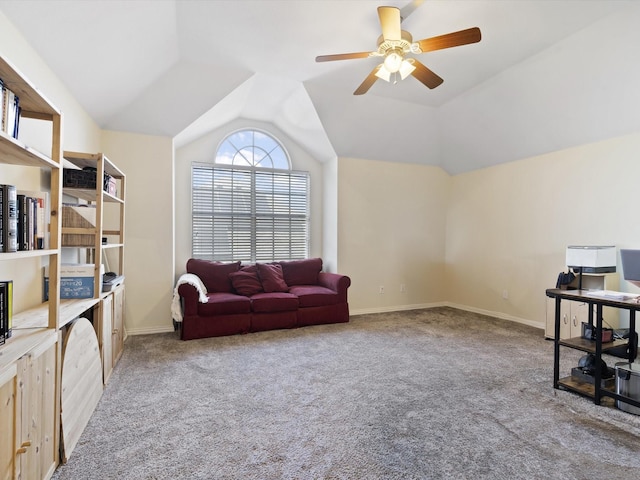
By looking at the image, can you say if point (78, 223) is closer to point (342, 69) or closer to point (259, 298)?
point (259, 298)

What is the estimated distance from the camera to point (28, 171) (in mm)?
2250

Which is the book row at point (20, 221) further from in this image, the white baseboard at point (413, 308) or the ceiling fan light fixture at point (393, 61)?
the white baseboard at point (413, 308)

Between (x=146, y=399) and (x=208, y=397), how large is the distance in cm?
45

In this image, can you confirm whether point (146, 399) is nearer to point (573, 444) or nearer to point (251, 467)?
point (251, 467)

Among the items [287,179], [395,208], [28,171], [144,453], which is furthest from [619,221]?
[28,171]

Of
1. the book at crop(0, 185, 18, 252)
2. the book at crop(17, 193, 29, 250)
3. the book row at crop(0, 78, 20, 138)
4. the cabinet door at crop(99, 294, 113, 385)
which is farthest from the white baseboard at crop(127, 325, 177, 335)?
the book row at crop(0, 78, 20, 138)

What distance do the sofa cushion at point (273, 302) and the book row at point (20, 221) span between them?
2.70 meters

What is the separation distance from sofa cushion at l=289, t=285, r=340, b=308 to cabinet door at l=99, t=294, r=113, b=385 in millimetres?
2214

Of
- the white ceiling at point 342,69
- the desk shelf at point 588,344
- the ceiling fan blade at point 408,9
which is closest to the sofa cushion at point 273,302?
the white ceiling at point 342,69

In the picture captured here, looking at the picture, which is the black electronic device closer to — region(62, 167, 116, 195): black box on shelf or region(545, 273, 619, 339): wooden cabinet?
region(62, 167, 116, 195): black box on shelf

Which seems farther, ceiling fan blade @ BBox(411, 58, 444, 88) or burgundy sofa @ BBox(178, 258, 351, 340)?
burgundy sofa @ BBox(178, 258, 351, 340)

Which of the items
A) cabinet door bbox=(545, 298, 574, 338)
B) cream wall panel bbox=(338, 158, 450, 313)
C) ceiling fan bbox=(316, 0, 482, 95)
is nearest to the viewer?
ceiling fan bbox=(316, 0, 482, 95)

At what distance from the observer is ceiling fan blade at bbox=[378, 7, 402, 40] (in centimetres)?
232

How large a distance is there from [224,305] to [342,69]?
309 centimetres
